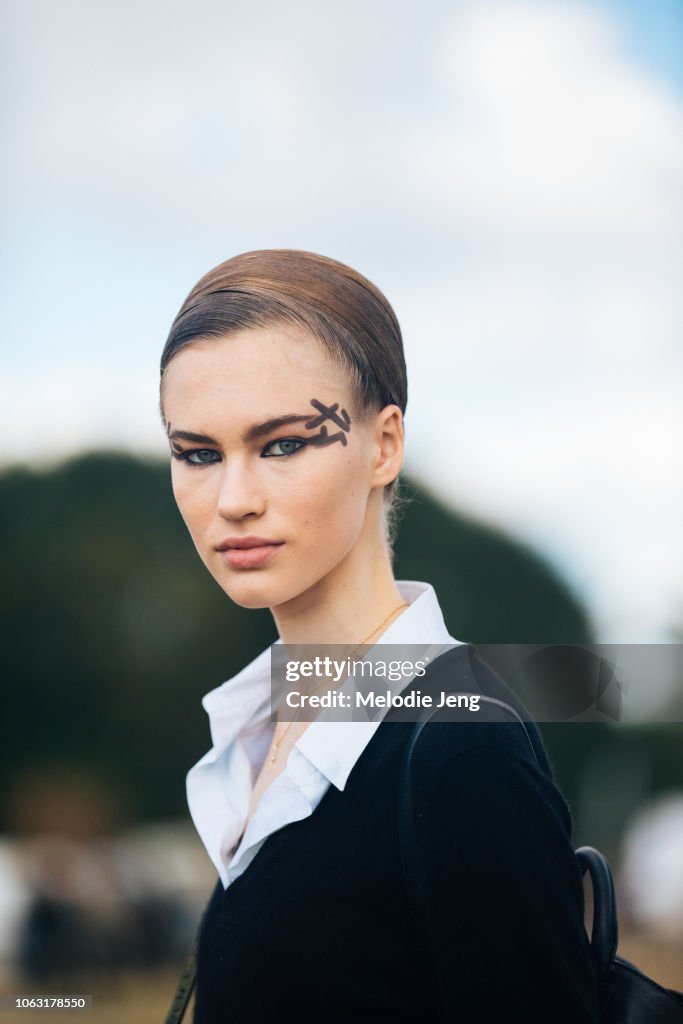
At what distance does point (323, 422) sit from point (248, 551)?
267 mm

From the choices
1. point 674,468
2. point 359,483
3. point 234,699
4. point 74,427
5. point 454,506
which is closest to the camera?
point 359,483

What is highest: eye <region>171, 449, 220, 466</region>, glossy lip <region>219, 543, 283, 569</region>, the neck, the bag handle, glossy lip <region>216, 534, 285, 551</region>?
eye <region>171, 449, 220, 466</region>

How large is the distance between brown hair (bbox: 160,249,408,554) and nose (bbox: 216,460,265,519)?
23 cm

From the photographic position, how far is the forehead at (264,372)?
1885mm

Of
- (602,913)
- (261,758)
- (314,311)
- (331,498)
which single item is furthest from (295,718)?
(314,311)

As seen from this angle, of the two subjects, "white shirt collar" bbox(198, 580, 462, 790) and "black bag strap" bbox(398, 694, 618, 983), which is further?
"white shirt collar" bbox(198, 580, 462, 790)

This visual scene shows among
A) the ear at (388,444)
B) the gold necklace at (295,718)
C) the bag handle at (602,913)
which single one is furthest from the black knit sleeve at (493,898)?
the ear at (388,444)

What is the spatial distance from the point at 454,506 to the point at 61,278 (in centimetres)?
125

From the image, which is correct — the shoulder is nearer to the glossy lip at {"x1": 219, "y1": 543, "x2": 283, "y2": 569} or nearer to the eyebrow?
the glossy lip at {"x1": 219, "y1": 543, "x2": 283, "y2": 569}

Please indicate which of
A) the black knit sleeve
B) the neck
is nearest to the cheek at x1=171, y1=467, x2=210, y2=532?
the neck

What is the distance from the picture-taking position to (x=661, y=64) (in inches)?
100

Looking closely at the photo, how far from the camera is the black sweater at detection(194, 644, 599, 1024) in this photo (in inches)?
58.0

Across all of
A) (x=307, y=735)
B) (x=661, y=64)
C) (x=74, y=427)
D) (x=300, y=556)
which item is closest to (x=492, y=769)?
(x=307, y=735)

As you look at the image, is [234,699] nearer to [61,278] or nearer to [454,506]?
[454,506]
